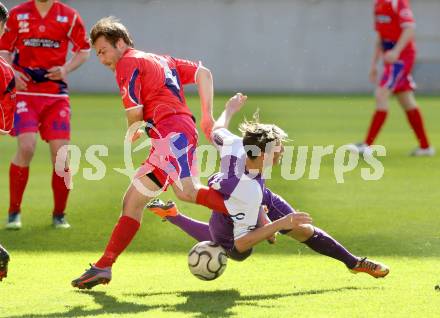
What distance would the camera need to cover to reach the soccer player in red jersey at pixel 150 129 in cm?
630

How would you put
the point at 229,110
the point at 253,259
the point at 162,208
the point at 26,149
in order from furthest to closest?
1. the point at 26,149
2. the point at 253,259
3. the point at 162,208
4. the point at 229,110

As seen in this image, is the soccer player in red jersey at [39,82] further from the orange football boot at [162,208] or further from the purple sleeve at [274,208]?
the purple sleeve at [274,208]

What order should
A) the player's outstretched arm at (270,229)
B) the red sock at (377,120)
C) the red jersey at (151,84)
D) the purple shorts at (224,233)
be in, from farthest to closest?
1. the red sock at (377,120)
2. the purple shorts at (224,233)
3. the red jersey at (151,84)
4. the player's outstretched arm at (270,229)

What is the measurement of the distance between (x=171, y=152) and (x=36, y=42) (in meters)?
3.00

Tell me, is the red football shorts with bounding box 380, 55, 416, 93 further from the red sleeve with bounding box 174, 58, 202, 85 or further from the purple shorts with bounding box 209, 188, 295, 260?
the purple shorts with bounding box 209, 188, 295, 260

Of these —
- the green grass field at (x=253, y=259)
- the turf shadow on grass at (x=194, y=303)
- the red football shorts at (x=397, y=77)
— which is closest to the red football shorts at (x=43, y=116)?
the green grass field at (x=253, y=259)

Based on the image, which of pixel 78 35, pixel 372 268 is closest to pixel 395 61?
pixel 78 35

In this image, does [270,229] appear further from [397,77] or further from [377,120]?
[397,77]


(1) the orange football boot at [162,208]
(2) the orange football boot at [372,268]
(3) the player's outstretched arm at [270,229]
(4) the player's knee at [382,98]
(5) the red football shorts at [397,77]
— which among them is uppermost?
(3) the player's outstretched arm at [270,229]

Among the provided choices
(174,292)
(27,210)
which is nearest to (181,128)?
(174,292)

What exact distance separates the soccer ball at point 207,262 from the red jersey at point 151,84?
89 cm

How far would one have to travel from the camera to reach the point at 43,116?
350 inches

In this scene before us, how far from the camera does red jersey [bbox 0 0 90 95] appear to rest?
8.89 meters

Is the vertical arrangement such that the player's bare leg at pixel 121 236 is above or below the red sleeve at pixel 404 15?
above
